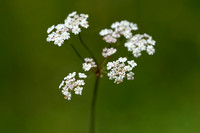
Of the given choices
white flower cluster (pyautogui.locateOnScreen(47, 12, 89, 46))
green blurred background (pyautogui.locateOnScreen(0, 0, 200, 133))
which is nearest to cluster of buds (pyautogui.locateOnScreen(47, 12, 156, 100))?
white flower cluster (pyautogui.locateOnScreen(47, 12, 89, 46))

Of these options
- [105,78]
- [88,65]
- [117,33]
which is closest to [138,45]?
[117,33]

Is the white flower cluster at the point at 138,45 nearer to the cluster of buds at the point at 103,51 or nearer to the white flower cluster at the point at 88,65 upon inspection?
the cluster of buds at the point at 103,51

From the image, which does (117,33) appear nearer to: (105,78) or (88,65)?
(88,65)

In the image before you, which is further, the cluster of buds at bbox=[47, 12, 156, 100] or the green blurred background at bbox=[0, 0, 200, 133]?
the green blurred background at bbox=[0, 0, 200, 133]

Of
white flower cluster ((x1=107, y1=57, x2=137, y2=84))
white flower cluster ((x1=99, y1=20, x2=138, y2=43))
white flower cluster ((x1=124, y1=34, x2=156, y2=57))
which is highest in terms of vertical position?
white flower cluster ((x1=99, y1=20, x2=138, y2=43))

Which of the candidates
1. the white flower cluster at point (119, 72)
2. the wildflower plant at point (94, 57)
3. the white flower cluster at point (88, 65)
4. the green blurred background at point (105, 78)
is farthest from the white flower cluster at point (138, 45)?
the green blurred background at point (105, 78)

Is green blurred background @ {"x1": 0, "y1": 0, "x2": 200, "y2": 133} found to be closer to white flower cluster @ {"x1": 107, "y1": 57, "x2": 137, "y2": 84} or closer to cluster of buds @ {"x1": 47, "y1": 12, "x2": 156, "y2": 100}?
cluster of buds @ {"x1": 47, "y1": 12, "x2": 156, "y2": 100}
